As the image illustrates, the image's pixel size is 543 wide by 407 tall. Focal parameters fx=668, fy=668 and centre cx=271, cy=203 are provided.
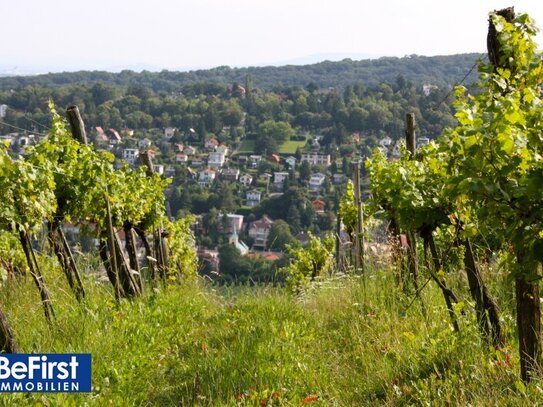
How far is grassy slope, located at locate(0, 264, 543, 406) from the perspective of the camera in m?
3.88

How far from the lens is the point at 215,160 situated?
76.1 meters

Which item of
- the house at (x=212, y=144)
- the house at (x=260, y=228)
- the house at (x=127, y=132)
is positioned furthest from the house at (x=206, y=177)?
the house at (x=212, y=144)

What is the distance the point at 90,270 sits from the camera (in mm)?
7121

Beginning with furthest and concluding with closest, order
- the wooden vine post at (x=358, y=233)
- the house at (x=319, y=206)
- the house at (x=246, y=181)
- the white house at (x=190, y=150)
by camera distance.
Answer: the white house at (x=190, y=150), the house at (x=246, y=181), the house at (x=319, y=206), the wooden vine post at (x=358, y=233)

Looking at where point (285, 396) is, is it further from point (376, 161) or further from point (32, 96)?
point (32, 96)

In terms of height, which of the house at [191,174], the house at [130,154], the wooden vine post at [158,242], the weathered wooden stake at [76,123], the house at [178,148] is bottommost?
the house at [191,174]

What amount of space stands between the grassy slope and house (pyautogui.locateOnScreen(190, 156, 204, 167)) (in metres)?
68.1

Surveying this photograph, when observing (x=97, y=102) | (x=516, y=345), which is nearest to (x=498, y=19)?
(x=516, y=345)

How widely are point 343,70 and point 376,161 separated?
13358 centimetres

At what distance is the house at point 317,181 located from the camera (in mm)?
64062

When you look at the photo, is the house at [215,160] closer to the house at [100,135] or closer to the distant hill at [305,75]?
the house at [100,135]

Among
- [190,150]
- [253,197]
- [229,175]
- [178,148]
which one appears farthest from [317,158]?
[178,148]

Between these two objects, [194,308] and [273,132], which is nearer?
[194,308]

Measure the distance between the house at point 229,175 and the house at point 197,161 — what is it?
3073 mm
